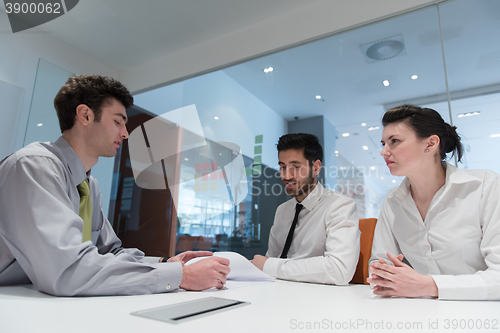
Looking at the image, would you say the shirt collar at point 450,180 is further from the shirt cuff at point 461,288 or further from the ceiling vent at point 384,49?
the ceiling vent at point 384,49

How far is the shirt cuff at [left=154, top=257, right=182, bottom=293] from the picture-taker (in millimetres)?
970

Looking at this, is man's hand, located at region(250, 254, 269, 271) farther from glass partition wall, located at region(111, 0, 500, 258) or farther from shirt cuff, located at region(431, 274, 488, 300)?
glass partition wall, located at region(111, 0, 500, 258)

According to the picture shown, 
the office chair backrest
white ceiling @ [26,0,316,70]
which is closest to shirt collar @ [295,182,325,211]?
the office chair backrest

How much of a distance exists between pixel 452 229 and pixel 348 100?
163 centimetres

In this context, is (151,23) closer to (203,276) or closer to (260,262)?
(260,262)

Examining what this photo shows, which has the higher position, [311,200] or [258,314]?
[311,200]

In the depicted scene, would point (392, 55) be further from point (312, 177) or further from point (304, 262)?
point (304, 262)

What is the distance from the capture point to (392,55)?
2568mm

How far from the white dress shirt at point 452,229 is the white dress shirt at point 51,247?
3.33ft

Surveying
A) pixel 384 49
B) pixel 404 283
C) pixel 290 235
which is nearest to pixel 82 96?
pixel 290 235

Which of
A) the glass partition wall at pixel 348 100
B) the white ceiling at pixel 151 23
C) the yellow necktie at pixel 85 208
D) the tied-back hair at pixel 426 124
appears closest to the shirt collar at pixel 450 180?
the tied-back hair at pixel 426 124

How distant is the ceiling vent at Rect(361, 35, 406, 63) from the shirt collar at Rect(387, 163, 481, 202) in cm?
143

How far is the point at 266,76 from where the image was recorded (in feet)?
10.3

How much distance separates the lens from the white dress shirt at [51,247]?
877mm
